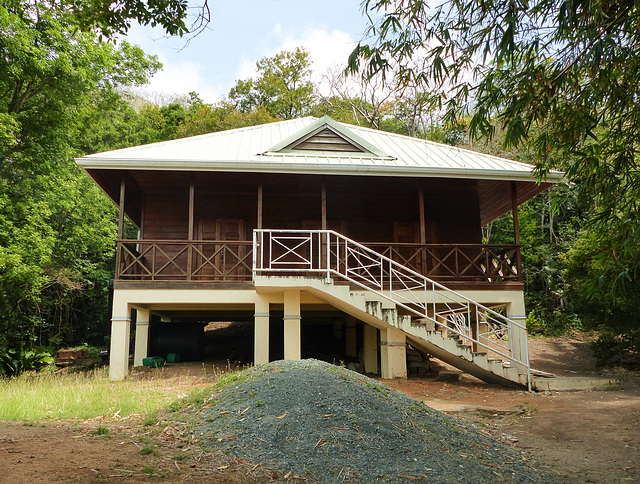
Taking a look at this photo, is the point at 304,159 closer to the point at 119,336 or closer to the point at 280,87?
the point at 119,336

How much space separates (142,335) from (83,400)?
17.9 ft

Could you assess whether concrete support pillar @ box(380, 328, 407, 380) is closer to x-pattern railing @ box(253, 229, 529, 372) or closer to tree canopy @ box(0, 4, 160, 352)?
x-pattern railing @ box(253, 229, 529, 372)

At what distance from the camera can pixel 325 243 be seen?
13.5 meters

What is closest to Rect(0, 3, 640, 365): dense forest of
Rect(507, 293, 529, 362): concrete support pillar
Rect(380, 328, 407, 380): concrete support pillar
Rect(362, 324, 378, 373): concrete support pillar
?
Rect(507, 293, 529, 362): concrete support pillar

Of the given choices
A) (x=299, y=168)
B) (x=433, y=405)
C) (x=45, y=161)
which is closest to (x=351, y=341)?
(x=299, y=168)

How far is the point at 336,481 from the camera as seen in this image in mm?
4637

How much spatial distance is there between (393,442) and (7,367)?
15167 millimetres

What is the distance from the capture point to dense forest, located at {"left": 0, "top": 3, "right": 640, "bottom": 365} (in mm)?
14594

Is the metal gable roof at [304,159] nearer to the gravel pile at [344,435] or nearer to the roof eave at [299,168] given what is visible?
the roof eave at [299,168]

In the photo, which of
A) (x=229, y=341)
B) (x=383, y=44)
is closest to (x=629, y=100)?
(x=383, y=44)

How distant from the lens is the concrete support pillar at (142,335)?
44.5 feet

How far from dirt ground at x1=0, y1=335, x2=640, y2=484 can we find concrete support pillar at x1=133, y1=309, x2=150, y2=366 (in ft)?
11.1

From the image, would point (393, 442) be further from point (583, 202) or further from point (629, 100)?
point (629, 100)

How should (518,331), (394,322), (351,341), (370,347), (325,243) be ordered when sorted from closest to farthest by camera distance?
(394,322) → (518,331) → (370,347) → (325,243) → (351,341)
